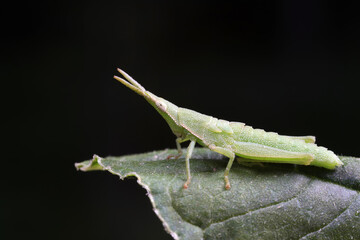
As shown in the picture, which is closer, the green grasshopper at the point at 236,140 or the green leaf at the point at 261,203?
the green leaf at the point at 261,203

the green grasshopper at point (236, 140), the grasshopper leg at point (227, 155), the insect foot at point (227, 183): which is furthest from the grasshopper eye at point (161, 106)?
the insect foot at point (227, 183)

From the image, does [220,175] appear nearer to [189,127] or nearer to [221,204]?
[221,204]

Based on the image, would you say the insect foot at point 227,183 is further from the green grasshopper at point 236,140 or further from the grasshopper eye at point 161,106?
the grasshopper eye at point 161,106

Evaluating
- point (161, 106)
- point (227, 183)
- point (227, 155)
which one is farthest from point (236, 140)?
point (161, 106)

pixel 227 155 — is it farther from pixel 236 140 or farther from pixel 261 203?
pixel 261 203

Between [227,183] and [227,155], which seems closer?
[227,183]

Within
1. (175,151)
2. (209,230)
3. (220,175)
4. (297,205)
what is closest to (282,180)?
(297,205)

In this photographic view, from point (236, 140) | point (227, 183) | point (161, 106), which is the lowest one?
point (227, 183)
